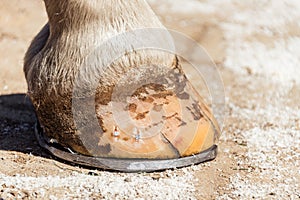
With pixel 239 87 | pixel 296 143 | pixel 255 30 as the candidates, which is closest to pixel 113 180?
pixel 296 143

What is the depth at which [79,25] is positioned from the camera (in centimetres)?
298

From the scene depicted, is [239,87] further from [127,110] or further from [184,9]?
[127,110]

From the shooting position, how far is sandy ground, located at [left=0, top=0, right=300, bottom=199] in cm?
289

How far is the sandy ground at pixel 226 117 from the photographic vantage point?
9.49ft

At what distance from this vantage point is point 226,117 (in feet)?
13.9

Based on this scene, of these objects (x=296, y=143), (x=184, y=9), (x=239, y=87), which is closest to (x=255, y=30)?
(x=184, y=9)

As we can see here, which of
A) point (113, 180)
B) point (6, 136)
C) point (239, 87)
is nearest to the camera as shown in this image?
point (113, 180)

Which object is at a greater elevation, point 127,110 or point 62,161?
point 127,110

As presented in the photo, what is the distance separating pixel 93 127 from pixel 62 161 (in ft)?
0.85

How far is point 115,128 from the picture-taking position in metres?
3.03

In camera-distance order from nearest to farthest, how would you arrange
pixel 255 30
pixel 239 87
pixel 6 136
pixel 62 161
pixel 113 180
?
pixel 113 180 < pixel 62 161 < pixel 6 136 < pixel 239 87 < pixel 255 30

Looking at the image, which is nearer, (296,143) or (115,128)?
(115,128)

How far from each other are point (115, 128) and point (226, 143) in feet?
2.79

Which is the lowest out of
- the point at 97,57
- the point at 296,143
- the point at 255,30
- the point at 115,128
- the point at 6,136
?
the point at 255,30
